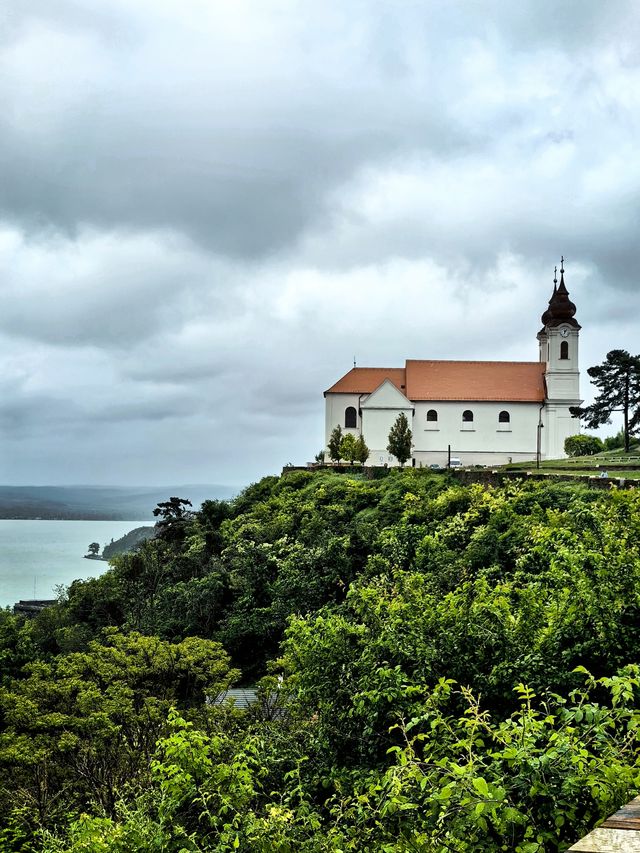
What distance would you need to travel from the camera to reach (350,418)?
186 ft

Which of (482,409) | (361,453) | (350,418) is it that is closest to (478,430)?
(482,409)

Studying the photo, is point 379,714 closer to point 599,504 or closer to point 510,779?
point 510,779

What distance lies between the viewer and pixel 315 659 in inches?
352

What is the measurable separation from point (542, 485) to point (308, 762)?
49.4 feet

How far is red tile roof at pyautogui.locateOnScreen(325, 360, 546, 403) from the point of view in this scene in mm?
56000

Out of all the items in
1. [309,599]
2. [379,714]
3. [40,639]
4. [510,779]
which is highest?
[510,779]

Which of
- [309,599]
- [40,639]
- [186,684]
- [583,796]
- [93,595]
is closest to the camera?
[583,796]

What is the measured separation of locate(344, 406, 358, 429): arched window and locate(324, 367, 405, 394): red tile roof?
137cm

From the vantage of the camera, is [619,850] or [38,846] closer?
[619,850]

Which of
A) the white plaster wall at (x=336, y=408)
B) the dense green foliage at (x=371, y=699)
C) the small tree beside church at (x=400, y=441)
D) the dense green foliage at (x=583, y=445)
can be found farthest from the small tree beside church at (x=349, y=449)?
the dense green foliage at (x=371, y=699)

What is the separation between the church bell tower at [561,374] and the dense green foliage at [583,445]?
324cm

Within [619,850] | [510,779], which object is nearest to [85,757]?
[510,779]

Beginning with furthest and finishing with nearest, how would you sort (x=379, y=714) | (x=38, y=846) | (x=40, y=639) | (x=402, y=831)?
(x=40, y=639), (x=38, y=846), (x=379, y=714), (x=402, y=831)

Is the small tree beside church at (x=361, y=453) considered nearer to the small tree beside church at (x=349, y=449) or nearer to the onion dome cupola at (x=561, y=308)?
the small tree beside church at (x=349, y=449)
